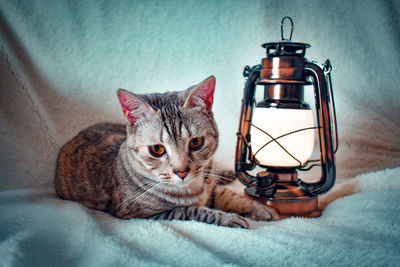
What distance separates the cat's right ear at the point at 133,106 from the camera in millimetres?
1134

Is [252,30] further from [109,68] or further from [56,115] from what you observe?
[56,115]

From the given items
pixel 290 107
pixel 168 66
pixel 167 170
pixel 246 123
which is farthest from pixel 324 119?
pixel 168 66

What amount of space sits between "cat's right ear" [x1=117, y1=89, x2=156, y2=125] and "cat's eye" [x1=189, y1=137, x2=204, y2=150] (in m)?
0.16

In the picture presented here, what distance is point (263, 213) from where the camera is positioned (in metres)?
1.18

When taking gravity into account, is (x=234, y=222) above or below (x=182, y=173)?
below

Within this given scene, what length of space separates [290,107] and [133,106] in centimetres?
50

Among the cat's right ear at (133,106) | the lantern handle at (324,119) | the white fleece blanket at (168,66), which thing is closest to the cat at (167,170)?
the cat's right ear at (133,106)

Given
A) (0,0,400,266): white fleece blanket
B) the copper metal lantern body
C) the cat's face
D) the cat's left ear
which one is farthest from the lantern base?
the cat's left ear

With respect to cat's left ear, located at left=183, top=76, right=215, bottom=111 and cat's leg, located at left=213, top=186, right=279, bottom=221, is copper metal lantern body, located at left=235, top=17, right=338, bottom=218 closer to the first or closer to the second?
cat's leg, located at left=213, top=186, right=279, bottom=221

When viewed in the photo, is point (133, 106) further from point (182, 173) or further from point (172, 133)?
point (182, 173)

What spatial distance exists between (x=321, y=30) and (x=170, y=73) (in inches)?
29.8

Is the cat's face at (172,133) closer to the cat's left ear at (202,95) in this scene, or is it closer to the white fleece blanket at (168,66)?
the cat's left ear at (202,95)

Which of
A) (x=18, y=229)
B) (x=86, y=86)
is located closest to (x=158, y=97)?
(x=18, y=229)

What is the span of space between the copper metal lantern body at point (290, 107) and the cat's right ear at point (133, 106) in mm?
341
